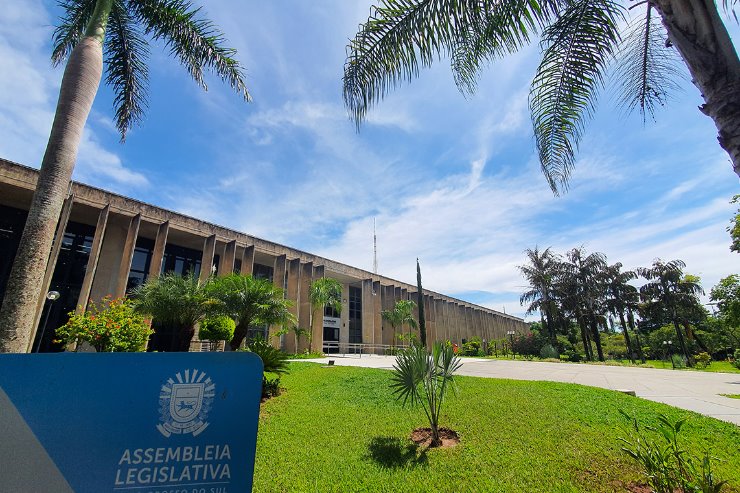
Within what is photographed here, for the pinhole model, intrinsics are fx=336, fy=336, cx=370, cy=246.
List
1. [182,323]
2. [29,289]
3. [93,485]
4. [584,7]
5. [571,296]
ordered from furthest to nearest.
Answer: [571,296] < [182,323] < [29,289] < [584,7] < [93,485]

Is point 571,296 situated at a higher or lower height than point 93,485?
higher

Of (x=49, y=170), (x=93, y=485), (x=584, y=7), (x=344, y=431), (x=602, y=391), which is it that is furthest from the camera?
(x=602, y=391)

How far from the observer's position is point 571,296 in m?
38.9

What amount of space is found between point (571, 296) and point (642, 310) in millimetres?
10519

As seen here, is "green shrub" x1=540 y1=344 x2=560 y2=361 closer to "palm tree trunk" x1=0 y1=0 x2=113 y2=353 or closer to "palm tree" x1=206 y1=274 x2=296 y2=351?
"palm tree" x1=206 y1=274 x2=296 y2=351

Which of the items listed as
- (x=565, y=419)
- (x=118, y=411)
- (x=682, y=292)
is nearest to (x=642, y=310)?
(x=682, y=292)

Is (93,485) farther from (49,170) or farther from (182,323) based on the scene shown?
(182,323)

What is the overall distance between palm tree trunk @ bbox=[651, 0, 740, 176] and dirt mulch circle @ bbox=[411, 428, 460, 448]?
567cm

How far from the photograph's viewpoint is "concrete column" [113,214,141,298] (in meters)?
19.7

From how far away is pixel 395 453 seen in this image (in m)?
5.72

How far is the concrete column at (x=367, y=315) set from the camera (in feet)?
116

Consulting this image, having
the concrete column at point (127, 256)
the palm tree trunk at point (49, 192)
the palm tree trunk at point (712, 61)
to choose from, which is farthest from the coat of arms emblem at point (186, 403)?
the concrete column at point (127, 256)

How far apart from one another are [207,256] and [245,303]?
12109 millimetres

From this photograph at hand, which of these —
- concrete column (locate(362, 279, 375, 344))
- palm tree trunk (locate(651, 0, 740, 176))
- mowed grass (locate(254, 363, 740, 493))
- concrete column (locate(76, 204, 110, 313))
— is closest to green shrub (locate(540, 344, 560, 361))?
concrete column (locate(362, 279, 375, 344))
